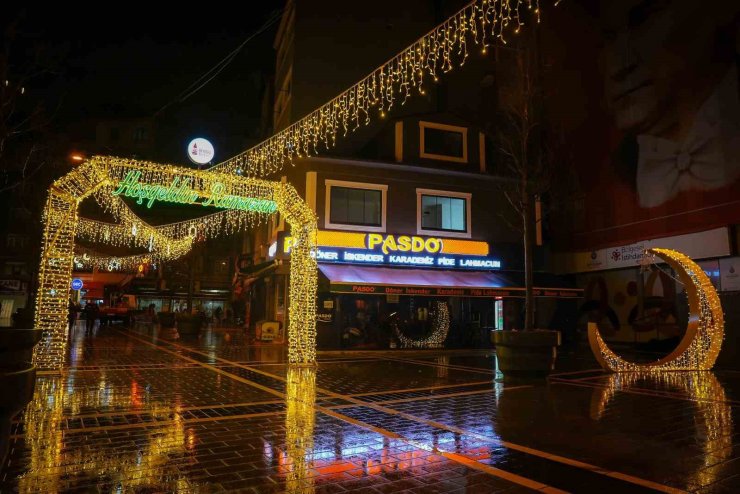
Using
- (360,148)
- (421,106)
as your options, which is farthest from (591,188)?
(360,148)

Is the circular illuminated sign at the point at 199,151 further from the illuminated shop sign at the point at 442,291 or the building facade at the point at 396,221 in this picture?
the illuminated shop sign at the point at 442,291

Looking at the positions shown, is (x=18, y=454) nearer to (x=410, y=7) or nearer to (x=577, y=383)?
(x=577, y=383)

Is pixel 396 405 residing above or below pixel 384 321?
below

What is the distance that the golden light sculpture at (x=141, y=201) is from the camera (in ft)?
36.1

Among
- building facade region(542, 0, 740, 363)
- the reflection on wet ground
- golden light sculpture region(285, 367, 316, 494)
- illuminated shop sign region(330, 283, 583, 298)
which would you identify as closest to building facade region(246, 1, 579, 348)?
illuminated shop sign region(330, 283, 583, 298)

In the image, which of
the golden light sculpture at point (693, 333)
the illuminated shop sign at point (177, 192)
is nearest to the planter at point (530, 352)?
the golden light sculpture at point (693, 333)

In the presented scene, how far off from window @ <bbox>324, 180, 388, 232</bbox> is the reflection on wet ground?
917 cm

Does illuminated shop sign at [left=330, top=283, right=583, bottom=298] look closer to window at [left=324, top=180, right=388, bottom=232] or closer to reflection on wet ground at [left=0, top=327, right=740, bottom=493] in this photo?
window at [left=324, top=180, right=388, bottom=232]

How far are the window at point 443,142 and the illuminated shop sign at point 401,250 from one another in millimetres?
3755

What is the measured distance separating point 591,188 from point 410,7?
13.1m

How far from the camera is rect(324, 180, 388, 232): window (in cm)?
1970

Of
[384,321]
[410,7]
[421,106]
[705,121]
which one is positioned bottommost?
[384,321]

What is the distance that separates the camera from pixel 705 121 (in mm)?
18484

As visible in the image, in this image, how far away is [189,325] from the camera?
77.0ft
